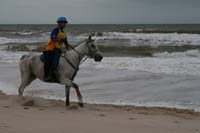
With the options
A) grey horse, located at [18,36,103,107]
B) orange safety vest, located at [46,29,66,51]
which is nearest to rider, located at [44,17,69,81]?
orange safety vest, located at [46,29,66,51]

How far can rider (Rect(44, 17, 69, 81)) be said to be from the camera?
938cm

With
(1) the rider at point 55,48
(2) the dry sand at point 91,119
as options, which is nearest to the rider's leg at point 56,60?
(1) the rider at point 55,48

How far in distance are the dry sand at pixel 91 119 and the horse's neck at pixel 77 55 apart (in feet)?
3.51

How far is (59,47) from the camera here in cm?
955

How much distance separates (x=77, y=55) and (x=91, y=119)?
7.57 feet

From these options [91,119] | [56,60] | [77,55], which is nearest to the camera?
[91,119]

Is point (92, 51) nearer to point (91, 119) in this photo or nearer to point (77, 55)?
point (77, 55)

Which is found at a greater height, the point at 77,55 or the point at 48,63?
the point at 77,55

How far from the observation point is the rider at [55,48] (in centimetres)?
938

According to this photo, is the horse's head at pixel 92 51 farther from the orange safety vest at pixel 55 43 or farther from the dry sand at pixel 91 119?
the dry sand at pixel 91 119

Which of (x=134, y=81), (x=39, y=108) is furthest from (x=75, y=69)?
(x=134, y=81)

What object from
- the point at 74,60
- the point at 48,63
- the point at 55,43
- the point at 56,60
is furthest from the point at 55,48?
the point at 74,60

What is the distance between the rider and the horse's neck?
0.29m

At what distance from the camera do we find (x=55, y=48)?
948cm
